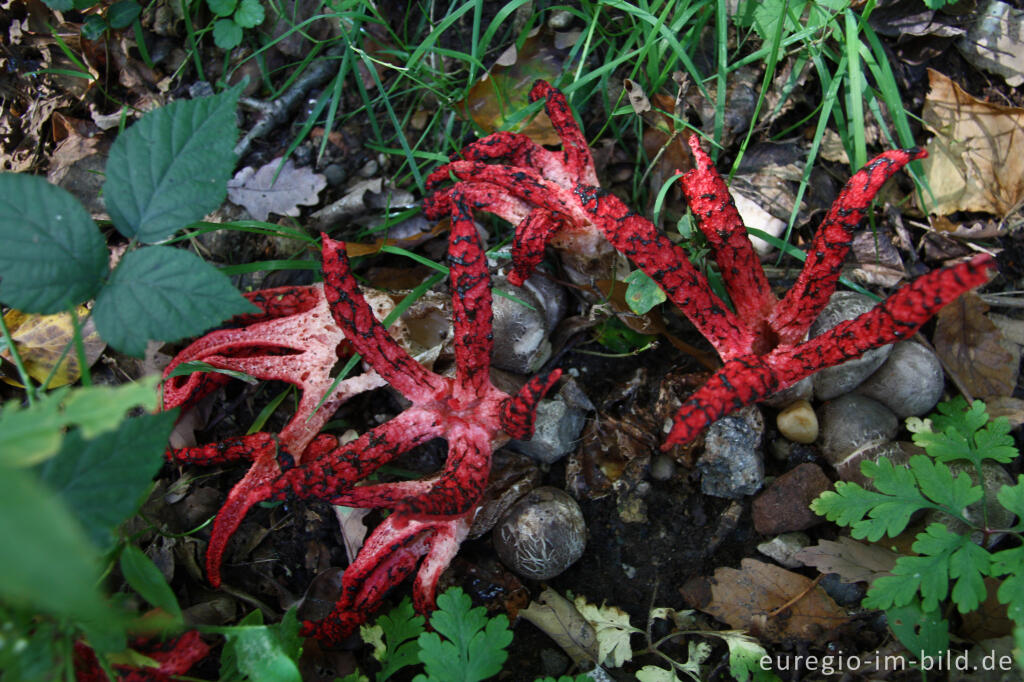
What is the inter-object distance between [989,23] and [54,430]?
399 cm

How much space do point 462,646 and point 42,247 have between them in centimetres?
169

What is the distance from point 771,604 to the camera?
100.0 inches

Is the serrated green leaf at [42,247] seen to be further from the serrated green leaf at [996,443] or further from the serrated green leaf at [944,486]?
the serrated green leaf at [996,443]

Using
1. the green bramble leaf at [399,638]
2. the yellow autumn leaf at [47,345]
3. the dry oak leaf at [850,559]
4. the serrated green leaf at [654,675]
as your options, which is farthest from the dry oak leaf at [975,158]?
the yellow autumn leaf at [47,345]

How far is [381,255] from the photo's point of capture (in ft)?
10.6

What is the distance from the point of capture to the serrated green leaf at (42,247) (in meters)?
1.74

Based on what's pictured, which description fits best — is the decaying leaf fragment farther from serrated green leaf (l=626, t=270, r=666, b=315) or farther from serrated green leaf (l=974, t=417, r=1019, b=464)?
serrated green leaf (l=974, t=417, r=1019, b=464)

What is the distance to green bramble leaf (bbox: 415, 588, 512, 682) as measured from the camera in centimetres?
214

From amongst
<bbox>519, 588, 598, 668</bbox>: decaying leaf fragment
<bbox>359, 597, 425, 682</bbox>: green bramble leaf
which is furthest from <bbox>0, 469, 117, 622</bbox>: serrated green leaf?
<bbox>519, 588, 598, 668</bbox>: decaying leaf fragment

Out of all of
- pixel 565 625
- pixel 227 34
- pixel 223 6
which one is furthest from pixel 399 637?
pixel 223 6

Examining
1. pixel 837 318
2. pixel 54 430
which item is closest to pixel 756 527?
pixel 837 318

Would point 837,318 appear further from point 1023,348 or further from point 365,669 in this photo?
point 365,669

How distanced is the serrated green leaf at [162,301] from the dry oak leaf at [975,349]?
9.11 feet

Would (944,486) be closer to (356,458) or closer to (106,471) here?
(356,458)
